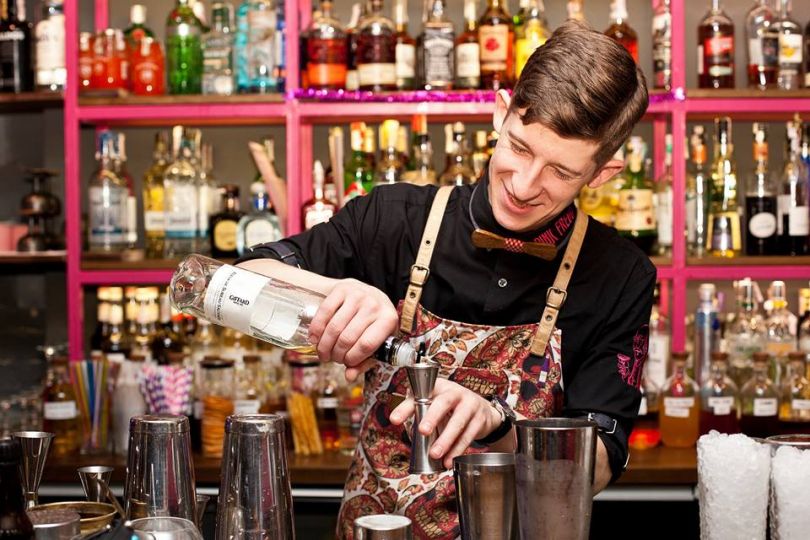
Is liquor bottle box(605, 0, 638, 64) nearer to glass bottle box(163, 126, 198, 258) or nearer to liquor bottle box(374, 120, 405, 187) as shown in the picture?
liquor bottle box(374, 120, 405, 187)

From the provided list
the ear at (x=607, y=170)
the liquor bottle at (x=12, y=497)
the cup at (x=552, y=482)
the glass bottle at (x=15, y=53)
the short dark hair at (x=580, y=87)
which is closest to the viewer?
the liquor bottle at (x=12, y=497)

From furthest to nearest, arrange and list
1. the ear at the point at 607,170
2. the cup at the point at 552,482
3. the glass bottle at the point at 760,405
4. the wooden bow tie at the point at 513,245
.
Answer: the glass bottle at the point at 760,405, the wooden bow tie at the point at 513,245, the ear at the point at 607,170, the cup at the point at 552,482

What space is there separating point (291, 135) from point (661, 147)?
1120 mm

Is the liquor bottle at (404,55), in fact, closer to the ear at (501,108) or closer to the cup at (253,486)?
the ear at (501,108)

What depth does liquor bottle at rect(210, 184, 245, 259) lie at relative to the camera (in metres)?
3.12

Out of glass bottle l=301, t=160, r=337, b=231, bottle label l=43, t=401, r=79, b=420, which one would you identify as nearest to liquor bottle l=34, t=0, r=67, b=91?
glass bottle l=301, t=160, r=337, b=231

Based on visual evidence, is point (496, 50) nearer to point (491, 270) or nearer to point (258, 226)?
point (258, 226)

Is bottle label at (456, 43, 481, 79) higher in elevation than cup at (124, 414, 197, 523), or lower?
higher

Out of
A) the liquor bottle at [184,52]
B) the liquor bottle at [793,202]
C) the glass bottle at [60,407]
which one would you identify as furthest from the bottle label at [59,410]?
the liquor bottle at [793,202]

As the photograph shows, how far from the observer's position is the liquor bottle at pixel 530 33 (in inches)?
122

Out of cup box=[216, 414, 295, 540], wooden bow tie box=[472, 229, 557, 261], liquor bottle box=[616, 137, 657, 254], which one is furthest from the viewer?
liquor bottle box=[616, 137, 657, 254]

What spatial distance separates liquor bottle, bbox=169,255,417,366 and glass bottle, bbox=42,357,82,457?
161 centimetres

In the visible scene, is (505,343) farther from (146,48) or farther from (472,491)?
(146,48)

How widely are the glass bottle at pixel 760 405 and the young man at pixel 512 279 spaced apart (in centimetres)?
118
